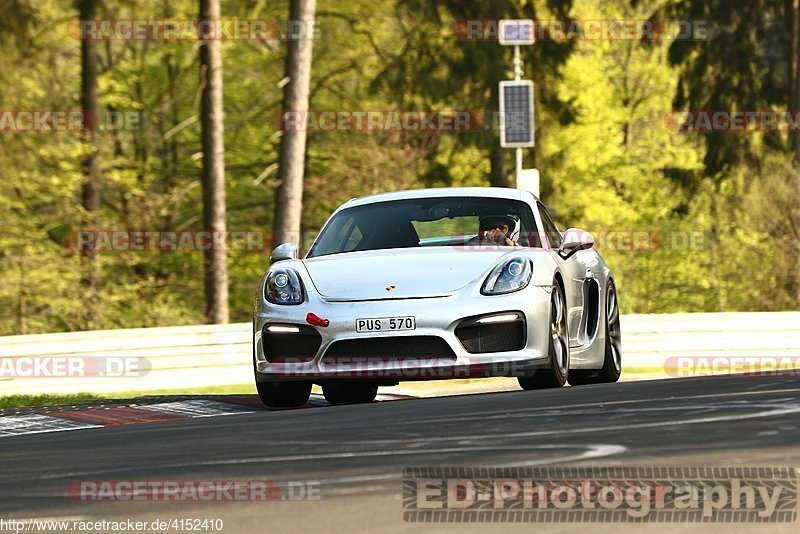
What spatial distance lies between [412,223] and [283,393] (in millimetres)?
1484

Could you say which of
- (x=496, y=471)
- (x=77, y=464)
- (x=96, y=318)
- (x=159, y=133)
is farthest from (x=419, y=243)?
Result: (x=159, y=133)

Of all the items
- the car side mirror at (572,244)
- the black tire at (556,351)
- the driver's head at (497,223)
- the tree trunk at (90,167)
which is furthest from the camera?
the tree trunk at (90,167)

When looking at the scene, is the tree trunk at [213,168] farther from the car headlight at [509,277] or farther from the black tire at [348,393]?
the car headlight at [509,277]

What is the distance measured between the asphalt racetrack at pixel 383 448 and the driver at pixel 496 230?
5.73ft

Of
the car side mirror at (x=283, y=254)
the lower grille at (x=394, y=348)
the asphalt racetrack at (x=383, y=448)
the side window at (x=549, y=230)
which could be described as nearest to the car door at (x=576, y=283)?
the side window at (x=549, y=230)

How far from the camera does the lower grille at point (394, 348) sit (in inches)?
359

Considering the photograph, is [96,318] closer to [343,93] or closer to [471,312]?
[343,93]

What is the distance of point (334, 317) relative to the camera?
30.3ft

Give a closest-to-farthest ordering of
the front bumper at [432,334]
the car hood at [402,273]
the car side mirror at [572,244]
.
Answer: the front bumper at [432,334], the car hood at [402,273], the car side mirror at [572,244]

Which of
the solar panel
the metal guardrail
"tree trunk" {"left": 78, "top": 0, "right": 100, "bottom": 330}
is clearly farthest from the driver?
"tree trunk" {"left": 78, "top": 0, "right": 100, "bottom": 330}

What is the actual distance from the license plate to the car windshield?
123cm

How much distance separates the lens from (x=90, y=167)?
34.5 m

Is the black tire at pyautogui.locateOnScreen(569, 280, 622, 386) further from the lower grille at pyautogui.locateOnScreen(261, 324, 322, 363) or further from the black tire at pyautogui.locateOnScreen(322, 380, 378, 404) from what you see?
the lower grille at pyautogui.locateOnScreen(261, 324, 322, 363)

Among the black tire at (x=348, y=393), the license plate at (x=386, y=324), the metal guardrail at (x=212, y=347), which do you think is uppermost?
the license plate at (x=386, y=324)
